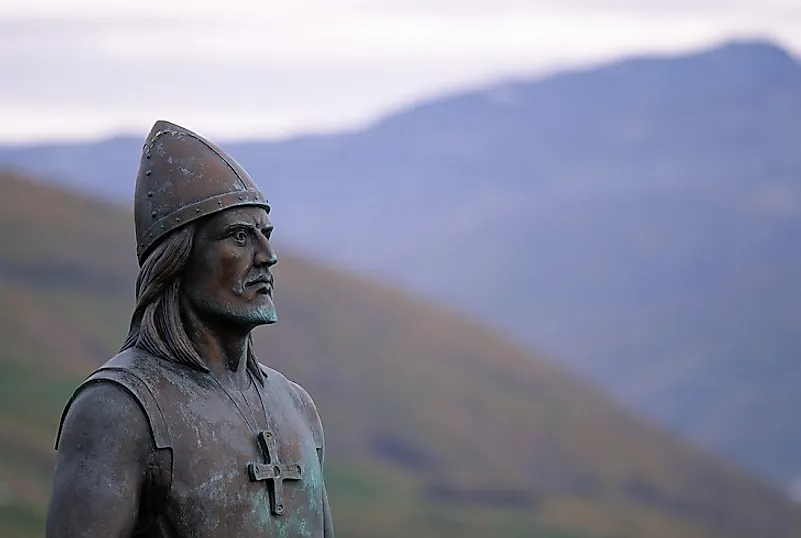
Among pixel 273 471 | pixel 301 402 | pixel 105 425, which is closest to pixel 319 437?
pixel 301 402

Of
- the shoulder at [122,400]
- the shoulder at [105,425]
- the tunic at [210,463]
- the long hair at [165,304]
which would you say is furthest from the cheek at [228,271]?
the shoulder at [105,425]

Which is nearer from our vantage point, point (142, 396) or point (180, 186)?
point (142, 396)

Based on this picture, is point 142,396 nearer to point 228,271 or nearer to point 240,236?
point 228,271

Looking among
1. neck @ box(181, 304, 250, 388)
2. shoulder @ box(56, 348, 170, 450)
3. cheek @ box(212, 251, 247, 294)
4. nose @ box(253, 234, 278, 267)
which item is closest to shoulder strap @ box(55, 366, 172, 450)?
shoulder @ box(56, 348, 170, 450)

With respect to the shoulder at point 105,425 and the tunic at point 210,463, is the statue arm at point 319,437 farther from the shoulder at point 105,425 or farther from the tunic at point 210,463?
the shoulder at point 105,425

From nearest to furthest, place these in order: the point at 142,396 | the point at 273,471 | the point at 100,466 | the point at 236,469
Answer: the point at 100,466
the point at 142,396
the point at 236,469
the point at 273,471

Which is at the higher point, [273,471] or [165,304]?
[165,304]

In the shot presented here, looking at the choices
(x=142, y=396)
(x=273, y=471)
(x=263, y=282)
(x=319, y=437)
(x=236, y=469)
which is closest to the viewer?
(x=142, y=396)

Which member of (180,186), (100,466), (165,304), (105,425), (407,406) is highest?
(180,186)

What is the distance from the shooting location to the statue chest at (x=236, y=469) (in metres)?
6.54

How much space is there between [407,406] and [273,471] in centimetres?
7540

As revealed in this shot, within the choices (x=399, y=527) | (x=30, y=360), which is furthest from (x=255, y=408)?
(x=30, y=360)

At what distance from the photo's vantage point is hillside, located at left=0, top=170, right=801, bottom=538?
2591 inches

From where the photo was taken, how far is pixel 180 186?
6781mm
